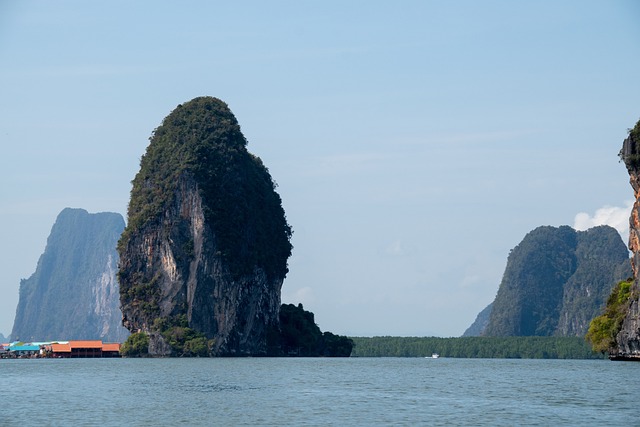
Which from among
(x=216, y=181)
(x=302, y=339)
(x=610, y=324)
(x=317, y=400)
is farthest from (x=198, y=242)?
(x=317, y=400)

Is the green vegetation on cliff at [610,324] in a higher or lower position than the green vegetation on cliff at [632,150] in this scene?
lower

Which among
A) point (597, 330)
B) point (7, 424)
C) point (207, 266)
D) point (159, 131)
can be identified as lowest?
point (7, 424)

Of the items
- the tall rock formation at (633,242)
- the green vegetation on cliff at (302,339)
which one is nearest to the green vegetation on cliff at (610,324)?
the tall rock formation at (633,242)

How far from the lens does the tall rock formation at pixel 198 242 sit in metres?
116

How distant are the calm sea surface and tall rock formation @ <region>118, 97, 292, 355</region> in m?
51.3

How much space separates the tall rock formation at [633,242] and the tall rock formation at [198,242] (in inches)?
1989

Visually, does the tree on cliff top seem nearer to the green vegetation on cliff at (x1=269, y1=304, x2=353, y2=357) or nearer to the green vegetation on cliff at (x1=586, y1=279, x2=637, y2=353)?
the green vegetation on cliff at (x1=269, y1=304, x2=353, y2=357)

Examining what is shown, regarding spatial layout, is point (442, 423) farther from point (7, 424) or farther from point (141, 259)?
point (141, 259)

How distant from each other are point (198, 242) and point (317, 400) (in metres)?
74.0

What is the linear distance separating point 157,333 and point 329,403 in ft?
243

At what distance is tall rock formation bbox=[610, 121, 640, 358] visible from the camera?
74.7m

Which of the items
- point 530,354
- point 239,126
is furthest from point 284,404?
point 530,354

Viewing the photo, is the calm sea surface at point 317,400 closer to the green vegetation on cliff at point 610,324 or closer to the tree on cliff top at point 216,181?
the green vegetation on cliff at point 610,324

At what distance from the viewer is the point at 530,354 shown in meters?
157
